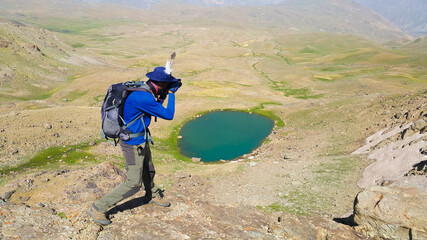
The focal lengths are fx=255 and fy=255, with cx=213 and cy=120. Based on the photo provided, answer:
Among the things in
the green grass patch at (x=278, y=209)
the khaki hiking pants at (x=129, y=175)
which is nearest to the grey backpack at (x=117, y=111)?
the khaki hiking pants at (x=129, y=175)

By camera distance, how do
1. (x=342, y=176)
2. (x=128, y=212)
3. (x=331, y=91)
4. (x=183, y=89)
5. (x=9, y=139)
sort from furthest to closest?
(x=183, y=89)
(x=331, y=91)
(x=9, y=139)
(x=342, y=176)
(x=128, y=212)

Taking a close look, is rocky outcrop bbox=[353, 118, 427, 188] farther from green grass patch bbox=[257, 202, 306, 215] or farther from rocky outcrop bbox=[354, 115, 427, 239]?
green grass patch bbox=[257, 202, 306, 215]

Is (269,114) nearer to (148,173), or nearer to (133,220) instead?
(148,173)

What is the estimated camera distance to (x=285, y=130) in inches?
2005

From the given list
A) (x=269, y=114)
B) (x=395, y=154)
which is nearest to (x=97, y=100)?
(x=269, y=114)

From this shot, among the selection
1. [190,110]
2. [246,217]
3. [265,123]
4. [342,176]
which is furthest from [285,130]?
[246,217]

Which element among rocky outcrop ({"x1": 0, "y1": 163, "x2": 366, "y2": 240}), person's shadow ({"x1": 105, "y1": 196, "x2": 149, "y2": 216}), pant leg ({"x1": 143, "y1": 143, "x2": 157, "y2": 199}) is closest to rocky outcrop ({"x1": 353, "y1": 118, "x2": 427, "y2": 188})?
rocky outcrop ({"x1": 0, "y1": 163, "x2": 366, "y2": 240})

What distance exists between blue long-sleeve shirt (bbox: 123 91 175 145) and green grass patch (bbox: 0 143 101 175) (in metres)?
23.1

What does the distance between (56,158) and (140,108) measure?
90.1ft

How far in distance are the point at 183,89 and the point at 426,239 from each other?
81147 millimetres

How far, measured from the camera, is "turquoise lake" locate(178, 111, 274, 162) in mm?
44075

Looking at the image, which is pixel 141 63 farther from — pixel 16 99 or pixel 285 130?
pixel 285 130

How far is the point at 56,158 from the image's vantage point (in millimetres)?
30750

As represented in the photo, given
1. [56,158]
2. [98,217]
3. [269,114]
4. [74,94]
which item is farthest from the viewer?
[74,94]
